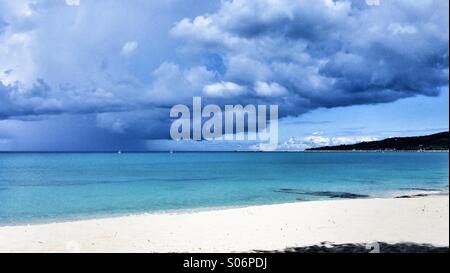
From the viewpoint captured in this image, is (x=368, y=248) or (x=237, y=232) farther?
(x=237, y=232)

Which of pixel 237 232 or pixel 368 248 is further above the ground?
pixel 368 248

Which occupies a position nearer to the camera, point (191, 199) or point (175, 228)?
point (175, 228)

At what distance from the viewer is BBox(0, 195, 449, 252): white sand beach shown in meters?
11.8

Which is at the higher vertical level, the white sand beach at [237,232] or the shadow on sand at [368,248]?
the shadow on sand at [368,248]

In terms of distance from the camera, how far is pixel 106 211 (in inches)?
1017

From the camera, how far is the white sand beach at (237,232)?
1176 centimetres

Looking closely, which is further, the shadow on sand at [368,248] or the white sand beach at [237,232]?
the white sand beach at [237,232]

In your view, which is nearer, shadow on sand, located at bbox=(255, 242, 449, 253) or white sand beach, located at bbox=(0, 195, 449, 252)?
shadow on sand, located at bbox=(255, 242, 449, 253)

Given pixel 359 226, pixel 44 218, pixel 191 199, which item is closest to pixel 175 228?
pixel 359 226

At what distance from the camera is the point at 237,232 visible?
44.8ft
